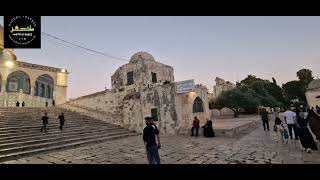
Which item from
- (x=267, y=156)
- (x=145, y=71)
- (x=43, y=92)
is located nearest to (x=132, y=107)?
(x=145, y=71)

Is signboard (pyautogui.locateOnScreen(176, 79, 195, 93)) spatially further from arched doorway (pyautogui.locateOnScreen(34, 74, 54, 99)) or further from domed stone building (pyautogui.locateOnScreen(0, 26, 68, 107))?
arched doorway (pyautogui.locateOnScreen(34, 74, 54, 99))

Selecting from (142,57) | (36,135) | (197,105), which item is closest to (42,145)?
(36,135)

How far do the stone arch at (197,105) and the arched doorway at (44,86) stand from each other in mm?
20736

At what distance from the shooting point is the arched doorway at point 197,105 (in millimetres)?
17231

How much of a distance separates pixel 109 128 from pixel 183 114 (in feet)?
19.5

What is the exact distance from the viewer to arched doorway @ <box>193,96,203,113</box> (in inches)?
678

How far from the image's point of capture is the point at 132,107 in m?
18.3

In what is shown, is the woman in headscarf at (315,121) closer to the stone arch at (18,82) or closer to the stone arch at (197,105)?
the stone arch at (197,105)

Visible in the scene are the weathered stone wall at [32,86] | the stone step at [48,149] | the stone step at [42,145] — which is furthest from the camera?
the weathered stone wall at [32,86]

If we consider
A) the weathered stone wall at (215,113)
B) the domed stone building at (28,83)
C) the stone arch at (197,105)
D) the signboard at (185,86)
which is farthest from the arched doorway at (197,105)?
the weathered stone wall at (215,113)

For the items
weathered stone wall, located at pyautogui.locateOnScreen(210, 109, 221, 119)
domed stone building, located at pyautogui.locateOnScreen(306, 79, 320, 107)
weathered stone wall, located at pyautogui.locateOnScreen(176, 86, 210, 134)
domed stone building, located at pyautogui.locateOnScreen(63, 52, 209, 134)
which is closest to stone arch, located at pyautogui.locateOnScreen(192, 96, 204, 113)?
domed stone building, located at pyautogui.locateOnScreen(63, 52, 209, 134)

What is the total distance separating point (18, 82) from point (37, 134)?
16.7 metres

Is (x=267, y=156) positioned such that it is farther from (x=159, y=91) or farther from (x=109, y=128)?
(x=109, y=128)

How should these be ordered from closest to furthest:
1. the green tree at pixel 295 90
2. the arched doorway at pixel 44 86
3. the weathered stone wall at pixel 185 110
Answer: the weathered stone wall at pixel 185 110 < the arched doorway at pixel 44 86 < the green tree at pixel 295 90
